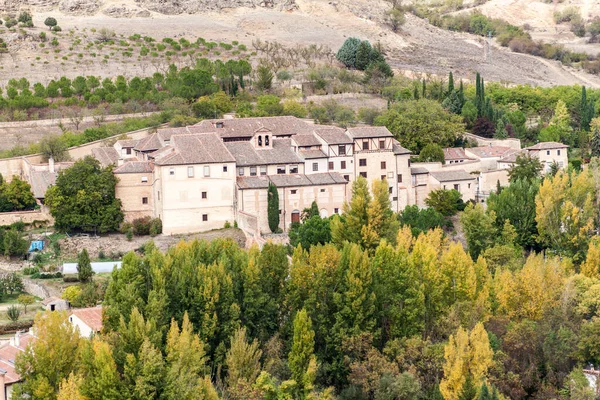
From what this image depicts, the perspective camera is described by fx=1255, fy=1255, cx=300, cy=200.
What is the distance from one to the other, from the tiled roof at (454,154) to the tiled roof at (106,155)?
16423 millimetres

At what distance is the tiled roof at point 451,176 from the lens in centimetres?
5984

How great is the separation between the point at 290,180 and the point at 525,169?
467 inches

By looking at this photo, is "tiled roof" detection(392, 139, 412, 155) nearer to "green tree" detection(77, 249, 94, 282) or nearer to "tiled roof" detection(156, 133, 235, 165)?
"tiled roof" detection(156, 133, 235, 165)

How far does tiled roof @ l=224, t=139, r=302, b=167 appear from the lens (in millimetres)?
56281

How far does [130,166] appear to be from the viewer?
186 feet

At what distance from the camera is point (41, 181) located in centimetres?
5847

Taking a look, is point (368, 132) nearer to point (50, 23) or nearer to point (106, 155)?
point (106, 155)

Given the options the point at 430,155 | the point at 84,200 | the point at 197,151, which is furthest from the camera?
the point at 430,155

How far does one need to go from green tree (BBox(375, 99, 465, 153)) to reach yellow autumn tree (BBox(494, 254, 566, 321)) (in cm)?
1920

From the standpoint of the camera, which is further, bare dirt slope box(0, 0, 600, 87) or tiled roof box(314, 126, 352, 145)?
bare dirt slope box(0, 0, 600, 87)

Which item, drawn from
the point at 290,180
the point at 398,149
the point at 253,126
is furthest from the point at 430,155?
the point at 290,180

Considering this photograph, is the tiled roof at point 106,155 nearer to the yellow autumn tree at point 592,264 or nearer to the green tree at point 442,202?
the green tree at point 442,202

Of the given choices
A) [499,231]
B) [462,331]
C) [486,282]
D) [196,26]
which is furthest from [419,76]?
[462,331]

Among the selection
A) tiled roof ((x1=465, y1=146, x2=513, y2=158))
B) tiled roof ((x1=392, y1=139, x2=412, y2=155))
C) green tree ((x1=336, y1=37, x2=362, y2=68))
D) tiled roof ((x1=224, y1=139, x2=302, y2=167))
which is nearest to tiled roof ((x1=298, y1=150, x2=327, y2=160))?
tiled roof ((x1=224, y1=139, x2=302, y2=167))
